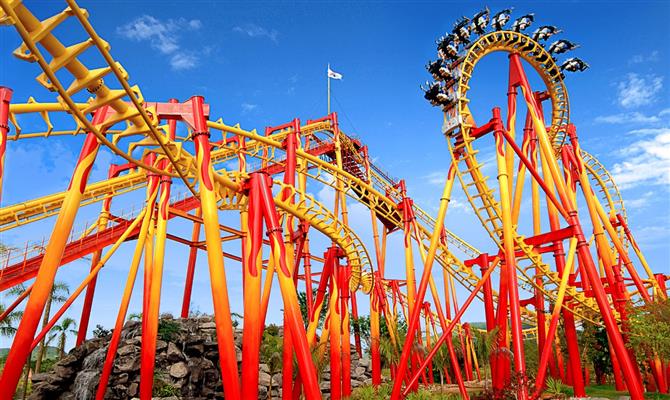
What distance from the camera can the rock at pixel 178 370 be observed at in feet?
52.7

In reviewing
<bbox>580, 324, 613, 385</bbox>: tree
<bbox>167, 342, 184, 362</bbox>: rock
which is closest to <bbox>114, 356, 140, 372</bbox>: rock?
<bbox>167, 342, 184, 362</bbox>: rock

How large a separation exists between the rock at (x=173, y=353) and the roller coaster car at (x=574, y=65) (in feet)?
52.2

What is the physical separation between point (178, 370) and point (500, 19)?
15.1 metres

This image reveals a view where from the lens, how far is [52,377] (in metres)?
15.1

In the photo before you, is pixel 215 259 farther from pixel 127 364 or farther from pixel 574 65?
pixel 574 65

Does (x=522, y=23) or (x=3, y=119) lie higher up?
(x=522, y=23)

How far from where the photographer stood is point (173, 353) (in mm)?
16641

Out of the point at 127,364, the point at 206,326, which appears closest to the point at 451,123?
the point at 206,326

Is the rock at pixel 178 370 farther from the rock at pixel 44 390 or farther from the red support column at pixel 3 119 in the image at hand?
the red support column at pixel 3 119

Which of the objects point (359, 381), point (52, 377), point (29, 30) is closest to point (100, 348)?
point (52, 377)

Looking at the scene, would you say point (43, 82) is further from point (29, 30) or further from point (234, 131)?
point (234, 131)

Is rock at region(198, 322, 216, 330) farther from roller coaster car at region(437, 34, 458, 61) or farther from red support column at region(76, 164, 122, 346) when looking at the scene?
roller coaster car at region(437, 34, 458, 61)

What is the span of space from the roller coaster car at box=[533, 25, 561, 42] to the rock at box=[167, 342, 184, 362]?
15626mm

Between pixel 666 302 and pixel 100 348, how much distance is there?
58.4 feet
